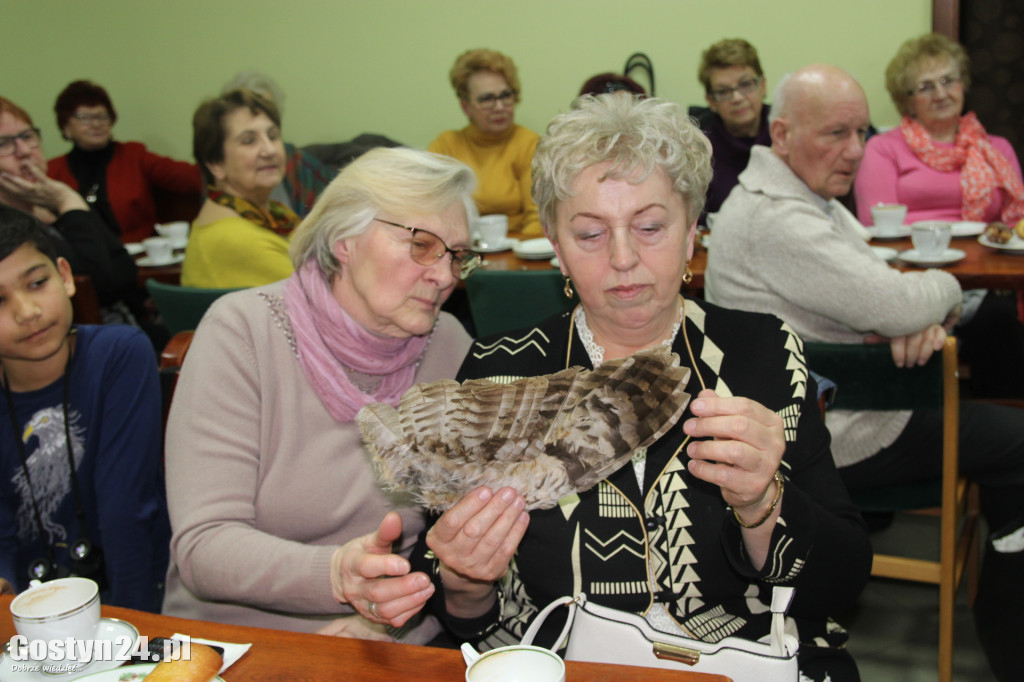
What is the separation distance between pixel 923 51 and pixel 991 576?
260 cm

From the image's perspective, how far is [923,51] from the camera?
3812 millimetres

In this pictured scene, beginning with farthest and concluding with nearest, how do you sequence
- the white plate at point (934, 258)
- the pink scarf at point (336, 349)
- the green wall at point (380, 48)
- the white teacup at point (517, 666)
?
the green wall at point (380, 48) < the white plate at point (934, 258) < the pink scarf at point (336, 349) < the white teacup at point (517, 666)

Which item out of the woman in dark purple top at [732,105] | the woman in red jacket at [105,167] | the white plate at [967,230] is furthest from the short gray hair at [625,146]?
the woman in red jacket at [105,167]

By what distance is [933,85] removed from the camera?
379 centimetres

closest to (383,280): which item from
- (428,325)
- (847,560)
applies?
(428,325)

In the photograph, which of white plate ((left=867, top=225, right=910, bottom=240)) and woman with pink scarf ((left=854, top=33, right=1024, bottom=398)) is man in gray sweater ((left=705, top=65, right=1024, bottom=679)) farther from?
woman with pink scarf ((left=854, top=33, right=1024, bottom=398))

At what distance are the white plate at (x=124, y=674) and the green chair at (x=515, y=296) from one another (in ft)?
4.55

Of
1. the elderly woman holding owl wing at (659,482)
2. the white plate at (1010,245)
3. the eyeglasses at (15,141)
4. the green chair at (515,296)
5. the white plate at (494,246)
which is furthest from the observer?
the white plate at (494,246)

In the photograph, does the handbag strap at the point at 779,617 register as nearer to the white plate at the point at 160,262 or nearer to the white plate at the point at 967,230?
the white plate at the point at 967,230

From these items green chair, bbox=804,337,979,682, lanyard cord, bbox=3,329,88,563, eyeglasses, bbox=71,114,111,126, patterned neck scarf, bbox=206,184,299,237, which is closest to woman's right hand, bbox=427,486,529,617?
green chair, bbox=804,337,979,682

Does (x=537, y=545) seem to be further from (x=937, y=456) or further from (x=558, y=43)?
(x=558, y=43)

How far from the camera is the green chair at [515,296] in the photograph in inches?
86.7

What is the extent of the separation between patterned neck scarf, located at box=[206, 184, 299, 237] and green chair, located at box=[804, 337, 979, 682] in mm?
1929

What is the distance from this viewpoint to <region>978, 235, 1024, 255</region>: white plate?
280cm
